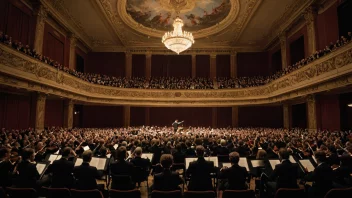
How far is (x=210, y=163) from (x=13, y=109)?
1305 cm

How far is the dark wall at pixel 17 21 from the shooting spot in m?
11.7

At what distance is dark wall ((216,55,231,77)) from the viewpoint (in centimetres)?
2464

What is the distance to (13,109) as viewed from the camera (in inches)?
503

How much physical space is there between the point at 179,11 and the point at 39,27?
31.1 feet

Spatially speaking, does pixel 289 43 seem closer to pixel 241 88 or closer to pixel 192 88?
pixel 241 88

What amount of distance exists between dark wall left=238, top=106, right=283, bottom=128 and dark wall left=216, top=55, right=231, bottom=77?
4111mm

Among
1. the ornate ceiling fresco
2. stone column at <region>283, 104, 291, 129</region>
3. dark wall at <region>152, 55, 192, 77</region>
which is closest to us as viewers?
the ornate ceiling fresco

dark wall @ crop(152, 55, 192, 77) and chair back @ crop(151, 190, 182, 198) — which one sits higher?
dark wall @ crop(152, 55, 192, 77)

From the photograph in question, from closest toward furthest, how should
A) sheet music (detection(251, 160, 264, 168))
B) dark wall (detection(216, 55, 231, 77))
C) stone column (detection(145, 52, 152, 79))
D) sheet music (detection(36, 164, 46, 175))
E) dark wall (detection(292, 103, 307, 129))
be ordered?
sheet music (detection(36, 164, 46, 175))
sheet music (detection(251, 160, 264, 168))
dark wall (detection(292, 103, 307, 129))
stone column (detection(145, 52, 152, 79))
dark wall (detection(216, 55, 231, 77))

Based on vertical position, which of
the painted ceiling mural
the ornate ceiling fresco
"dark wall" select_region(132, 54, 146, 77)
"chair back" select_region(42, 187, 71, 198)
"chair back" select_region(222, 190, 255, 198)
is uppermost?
the painted ceiling mural

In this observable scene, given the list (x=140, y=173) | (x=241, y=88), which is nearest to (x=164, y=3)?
(x=241, y=88)

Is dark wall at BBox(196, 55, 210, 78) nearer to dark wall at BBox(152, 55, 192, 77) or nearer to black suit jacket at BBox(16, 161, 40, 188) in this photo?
dark wall at BBox(152, 55, 192, 77)

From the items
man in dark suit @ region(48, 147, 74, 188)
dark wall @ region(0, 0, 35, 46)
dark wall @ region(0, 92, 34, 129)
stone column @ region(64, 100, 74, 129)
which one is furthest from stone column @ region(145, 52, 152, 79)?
man in dark suit @ region(48, 147, 74, 188)

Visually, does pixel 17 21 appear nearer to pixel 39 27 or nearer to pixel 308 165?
pixel 39 27
